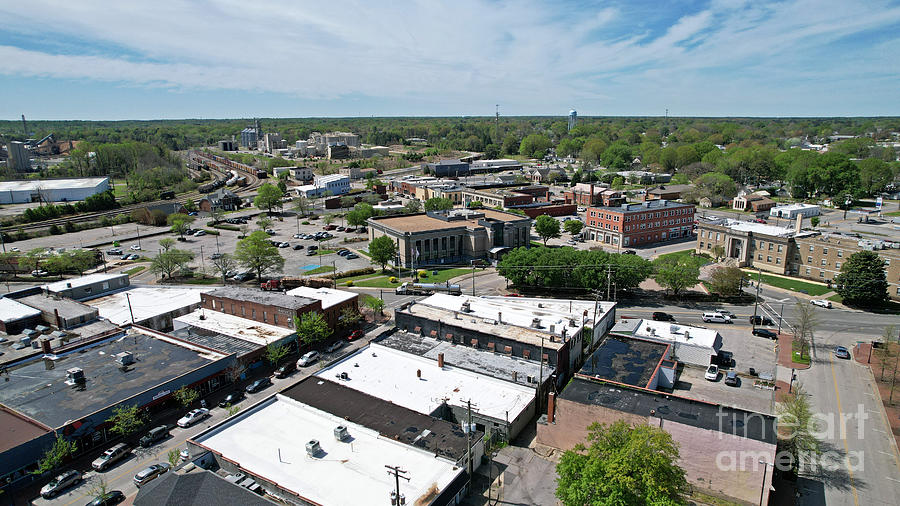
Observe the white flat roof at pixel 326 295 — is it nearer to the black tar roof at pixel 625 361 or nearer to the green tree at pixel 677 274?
the black tar roof at pixel 625 361

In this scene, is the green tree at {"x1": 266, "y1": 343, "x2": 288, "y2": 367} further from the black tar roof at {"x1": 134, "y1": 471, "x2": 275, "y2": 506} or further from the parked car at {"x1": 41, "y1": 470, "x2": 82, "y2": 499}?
the black tar roof at {"x1": 134, "y1": 471, "x2": 275, "y2": 506}

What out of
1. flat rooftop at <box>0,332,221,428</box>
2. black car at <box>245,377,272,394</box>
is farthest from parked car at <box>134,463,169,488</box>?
black car at <box>245,377,272,394</box>

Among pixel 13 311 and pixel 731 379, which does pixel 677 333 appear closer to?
pixel 731 379

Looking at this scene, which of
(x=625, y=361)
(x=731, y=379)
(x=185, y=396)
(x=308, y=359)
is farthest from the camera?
(x=308, y=359)

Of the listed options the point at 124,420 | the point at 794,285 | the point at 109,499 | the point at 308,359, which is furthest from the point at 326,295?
the point at 794,285

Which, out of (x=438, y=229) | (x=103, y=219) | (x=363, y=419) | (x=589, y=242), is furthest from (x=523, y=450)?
(x=103, y=219)
